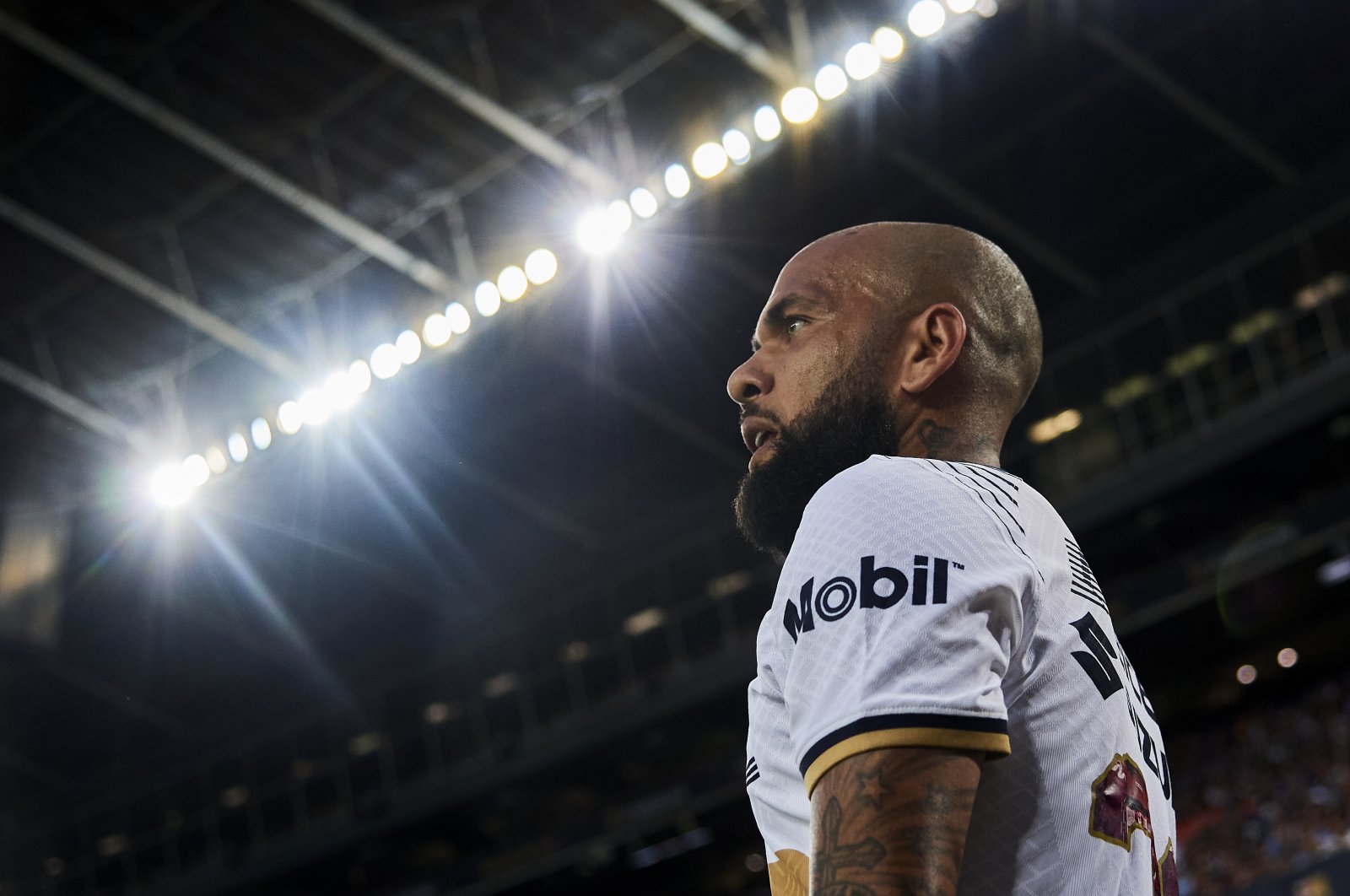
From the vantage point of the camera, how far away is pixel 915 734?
104cm

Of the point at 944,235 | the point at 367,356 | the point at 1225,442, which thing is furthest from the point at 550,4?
the point at 944,235

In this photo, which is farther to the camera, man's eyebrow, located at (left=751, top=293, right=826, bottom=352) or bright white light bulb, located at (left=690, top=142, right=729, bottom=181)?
bright white light bulb, located at (left=690, top=142, right=729, bottom=181)

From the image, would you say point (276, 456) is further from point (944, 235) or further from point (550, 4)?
point (944, 235)

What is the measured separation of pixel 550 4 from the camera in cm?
1420

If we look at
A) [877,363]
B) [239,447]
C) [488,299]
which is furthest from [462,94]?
[877,363]

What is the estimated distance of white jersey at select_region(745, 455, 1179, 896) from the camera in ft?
3.50

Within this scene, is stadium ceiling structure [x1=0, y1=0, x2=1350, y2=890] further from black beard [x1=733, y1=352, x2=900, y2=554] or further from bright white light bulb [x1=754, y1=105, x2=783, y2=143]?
black beard [x1=733, y1=352, x2=900, y2=554]

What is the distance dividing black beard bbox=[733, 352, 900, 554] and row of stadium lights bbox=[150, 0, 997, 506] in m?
12.3

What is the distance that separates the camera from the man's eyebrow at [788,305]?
1.52 meters

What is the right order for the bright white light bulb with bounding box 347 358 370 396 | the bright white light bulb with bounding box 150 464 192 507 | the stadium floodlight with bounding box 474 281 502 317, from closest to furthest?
1. the stadium floodlight with bounding box 474 281 502 317
2. the bright white light bulb with bounding box 347 358 370 396
3. the bright white light bulb with bounding box 150 464 192 507

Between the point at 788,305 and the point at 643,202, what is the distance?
42.6 feet

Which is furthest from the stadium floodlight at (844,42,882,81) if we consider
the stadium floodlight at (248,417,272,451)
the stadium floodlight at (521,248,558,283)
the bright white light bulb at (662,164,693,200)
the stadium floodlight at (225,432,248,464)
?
the stadium floodlight at (225,432,248,464)

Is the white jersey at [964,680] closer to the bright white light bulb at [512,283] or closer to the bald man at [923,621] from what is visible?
the bald man at [923,621]

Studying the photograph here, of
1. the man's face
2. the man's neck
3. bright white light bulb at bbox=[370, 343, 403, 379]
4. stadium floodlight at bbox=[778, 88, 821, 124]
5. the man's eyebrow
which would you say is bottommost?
the man's neck
